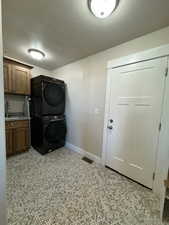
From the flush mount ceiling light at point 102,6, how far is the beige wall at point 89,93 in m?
0.73

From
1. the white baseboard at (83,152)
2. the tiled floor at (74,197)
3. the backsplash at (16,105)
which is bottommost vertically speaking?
the tiled floor at (74,197)

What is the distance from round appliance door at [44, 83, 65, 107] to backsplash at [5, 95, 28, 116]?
30.3 inches

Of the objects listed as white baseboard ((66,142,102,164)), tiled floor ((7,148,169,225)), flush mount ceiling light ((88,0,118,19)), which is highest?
flush mount ceiling light ((88,0,118,19))

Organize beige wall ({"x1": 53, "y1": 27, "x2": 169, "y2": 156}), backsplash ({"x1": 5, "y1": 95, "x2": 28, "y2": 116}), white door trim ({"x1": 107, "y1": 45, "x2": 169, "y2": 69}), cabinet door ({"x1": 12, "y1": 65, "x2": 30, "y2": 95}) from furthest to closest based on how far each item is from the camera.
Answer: backsplash ({"x1": 5, "y1": 95, "x2": 28, "y2": 116}), cabinet door ({"x1": 12, "y1": 65, "x2": 30, "y2": 95}), beige wall ({"x1": 53, "y1": 27, "x2": 169, "y2": 156}), white door trim ({"x1": 107, "y1": 45, "x2": 169, "y2": 69})

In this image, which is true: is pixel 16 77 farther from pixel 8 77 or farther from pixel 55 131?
pixel 55 131

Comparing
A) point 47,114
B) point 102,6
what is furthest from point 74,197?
point 102,6

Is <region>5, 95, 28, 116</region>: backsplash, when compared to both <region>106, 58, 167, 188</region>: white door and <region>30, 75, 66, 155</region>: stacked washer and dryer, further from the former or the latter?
<region>106, 58, 167, 188</region>: white door

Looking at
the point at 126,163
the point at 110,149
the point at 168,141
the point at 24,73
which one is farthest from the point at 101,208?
the point at 24,73

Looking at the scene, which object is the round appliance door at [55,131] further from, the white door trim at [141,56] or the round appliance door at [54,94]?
the white door trim at [141,56]

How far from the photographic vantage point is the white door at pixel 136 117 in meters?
1.56

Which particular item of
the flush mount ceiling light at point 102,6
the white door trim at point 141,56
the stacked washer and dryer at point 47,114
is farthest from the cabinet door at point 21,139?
the flush mount ceiling light at point 102,6

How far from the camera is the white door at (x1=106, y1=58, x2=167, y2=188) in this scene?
1562 mm

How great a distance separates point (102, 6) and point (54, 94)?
1.95 metres

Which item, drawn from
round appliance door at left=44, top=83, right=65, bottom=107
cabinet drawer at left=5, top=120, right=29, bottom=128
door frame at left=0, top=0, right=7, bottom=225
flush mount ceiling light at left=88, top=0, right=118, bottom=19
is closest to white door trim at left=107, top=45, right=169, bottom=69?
flush mount ceiling light at left=88, top=0, right=118, bottom=19
